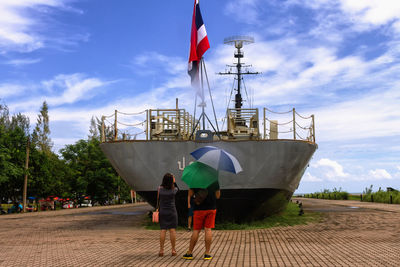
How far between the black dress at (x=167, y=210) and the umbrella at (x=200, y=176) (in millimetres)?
644

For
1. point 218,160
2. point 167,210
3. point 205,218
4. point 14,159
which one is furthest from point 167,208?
point 14,159

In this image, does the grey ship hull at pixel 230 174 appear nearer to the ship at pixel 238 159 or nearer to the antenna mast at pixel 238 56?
the ship at pixel 238 159

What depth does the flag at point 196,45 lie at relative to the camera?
15109mm

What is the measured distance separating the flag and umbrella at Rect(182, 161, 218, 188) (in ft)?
24.1

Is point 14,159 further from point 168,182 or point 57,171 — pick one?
point 168,182

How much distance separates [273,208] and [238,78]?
17.3 metres

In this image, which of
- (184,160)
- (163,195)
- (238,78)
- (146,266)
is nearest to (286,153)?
(184,160)

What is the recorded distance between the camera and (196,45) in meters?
15.5

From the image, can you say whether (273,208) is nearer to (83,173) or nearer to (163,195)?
(163,195)

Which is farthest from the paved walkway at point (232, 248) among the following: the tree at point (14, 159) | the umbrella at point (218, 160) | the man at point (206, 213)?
the tree at point (14, 159)

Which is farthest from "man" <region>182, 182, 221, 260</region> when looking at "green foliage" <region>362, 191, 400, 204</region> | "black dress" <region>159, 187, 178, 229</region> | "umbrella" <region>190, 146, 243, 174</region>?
"green foliage" <region>362, 191, 400, 204</region>

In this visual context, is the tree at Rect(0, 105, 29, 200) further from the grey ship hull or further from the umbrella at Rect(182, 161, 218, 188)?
the umbrella at Rect(182, 161, 218, 188)

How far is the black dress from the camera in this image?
27.3 ft

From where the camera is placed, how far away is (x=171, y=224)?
27.2 feet
